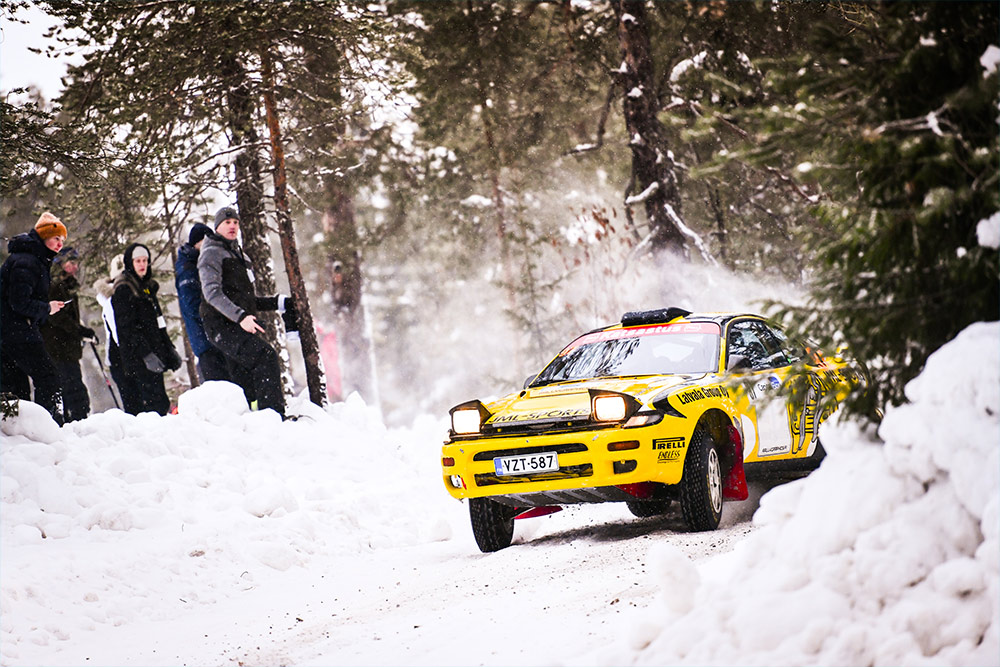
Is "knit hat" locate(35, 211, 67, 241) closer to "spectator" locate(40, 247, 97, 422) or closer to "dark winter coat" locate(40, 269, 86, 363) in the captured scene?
"spectator" locate(40, 247, 97, 422)

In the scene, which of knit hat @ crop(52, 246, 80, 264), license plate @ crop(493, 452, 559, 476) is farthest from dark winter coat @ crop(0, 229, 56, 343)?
license plate @ crop(493, 452, 559, 476)

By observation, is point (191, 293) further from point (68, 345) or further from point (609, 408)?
point (609, 408)

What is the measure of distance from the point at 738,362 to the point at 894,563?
3.53 meters

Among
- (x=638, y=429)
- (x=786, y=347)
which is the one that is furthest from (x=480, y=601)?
(x=786, y=347)

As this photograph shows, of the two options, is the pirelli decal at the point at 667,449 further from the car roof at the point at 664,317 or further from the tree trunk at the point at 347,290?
the tree trunk at the point at 347,290

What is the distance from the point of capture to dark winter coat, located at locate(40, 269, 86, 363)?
1131 cm

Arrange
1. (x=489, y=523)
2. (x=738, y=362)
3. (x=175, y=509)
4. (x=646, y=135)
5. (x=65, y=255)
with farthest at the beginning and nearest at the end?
1. (x=646, y=135)
2. (x=65, y=255)
3. (x=175, y=509)
4. (x=489, y=523)
5. (x=738, y=362)

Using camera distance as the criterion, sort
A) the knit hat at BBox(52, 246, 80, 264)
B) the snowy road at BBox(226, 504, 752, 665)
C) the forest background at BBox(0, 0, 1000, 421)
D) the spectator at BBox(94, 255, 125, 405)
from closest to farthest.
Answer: the forest background at BBox(0, 0, 1000, 421) < the snowy road at BBox(226, 504, 752, 665) < the spectator at BBox(94, 255, 125, 405) < the knit hat at BBox(52, 246, 80, 264)

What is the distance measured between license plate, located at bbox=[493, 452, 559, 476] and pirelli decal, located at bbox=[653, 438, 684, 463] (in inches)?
26.5

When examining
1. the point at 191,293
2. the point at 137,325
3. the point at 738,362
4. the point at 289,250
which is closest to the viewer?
the point at 738,362

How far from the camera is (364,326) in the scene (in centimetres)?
2394

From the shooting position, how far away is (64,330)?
450 inches

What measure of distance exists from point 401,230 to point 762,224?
883cm

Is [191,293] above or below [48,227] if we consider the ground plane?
below
